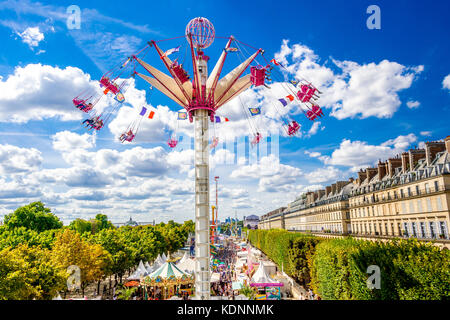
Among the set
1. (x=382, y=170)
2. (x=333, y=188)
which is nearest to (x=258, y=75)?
(x=382, y=170)

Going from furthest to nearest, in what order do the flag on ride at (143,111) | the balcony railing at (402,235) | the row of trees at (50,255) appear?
the balcony railing at (402,235), the flag on ride at (143,111), the row of trees at (50,255)

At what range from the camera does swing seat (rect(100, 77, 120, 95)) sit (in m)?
18.1

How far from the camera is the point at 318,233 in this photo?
8981cm

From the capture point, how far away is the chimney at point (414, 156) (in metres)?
47.7

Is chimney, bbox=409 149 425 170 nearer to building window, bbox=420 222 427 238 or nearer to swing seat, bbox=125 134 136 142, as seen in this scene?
building window, bbox=420 222 427 238

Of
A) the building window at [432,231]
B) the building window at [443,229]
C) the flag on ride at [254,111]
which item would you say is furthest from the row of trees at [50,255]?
the building window at [443,229]

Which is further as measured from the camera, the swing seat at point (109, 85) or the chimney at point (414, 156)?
the chimney at point (414, 156)

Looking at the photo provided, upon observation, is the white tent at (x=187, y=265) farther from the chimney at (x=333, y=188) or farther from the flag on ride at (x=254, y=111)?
the chimney at (x=333, y=188)

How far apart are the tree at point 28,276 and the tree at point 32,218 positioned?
37672 millimetres

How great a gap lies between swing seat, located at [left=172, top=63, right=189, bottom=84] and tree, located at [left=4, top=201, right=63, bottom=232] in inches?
1960

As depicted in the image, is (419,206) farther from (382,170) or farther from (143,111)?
(143,111)

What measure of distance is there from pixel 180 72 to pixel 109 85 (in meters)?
5.02
